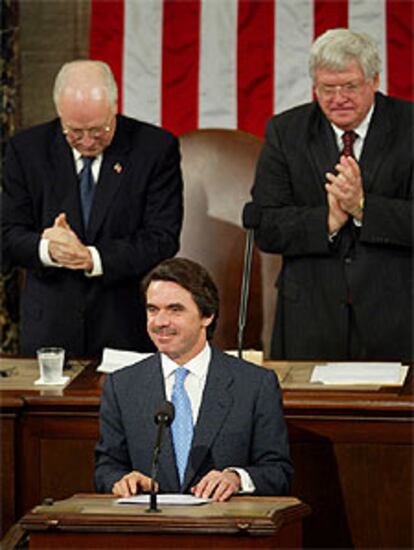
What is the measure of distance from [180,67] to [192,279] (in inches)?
131

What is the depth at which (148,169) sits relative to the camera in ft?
20.7

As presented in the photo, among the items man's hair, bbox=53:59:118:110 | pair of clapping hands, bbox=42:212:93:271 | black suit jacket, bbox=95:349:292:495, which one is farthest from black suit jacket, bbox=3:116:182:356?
black suit jacket, bbox=95:349:292:495

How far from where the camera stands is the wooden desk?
5273 mm

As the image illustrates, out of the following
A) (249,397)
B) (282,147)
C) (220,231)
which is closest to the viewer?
(249,397)

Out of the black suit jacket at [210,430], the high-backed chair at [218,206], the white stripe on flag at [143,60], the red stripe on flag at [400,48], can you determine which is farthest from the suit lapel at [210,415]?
the white stripe on flag at [143,60]

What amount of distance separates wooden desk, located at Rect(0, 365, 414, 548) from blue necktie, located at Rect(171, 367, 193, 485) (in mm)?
532

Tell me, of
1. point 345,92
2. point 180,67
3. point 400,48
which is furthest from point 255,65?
point 345,92

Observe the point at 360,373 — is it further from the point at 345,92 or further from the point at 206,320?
the point at 345,92

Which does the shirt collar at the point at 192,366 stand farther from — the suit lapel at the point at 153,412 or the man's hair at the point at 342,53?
the man's hair at the point at 342,53

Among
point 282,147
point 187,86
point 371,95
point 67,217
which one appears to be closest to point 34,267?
point 67,217

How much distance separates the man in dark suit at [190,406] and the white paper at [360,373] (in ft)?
2.23

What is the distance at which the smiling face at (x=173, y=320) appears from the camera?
4.92m

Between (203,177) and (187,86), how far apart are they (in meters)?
0.59

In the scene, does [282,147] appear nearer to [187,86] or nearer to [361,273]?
[361,273]
